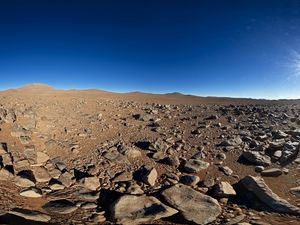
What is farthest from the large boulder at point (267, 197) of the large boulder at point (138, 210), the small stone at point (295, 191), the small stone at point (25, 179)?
the small stone at point (25, 179)

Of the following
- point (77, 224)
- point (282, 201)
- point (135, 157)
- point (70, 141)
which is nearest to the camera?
point (77, 224)

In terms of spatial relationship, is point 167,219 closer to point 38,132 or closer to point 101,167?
point 101,167

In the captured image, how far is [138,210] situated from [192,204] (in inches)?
64.7

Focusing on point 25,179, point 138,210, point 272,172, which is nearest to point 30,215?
point 25,179

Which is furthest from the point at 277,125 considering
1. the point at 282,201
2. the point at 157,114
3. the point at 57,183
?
the point at 57,183

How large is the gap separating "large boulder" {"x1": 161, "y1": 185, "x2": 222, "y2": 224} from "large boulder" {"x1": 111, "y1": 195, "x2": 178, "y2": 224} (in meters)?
0.38

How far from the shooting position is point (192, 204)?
863 centimetres

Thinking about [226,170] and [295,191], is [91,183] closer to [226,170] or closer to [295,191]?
[226,170]

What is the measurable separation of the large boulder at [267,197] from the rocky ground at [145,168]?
0.10 ft

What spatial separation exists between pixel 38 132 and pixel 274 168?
10.7 meters

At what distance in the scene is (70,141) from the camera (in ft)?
44.7

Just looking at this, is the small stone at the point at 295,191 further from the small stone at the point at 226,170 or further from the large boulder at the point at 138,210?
the large boulder at the point at 138,210

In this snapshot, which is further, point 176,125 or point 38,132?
point 176,125

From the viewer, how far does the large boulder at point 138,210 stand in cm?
784
